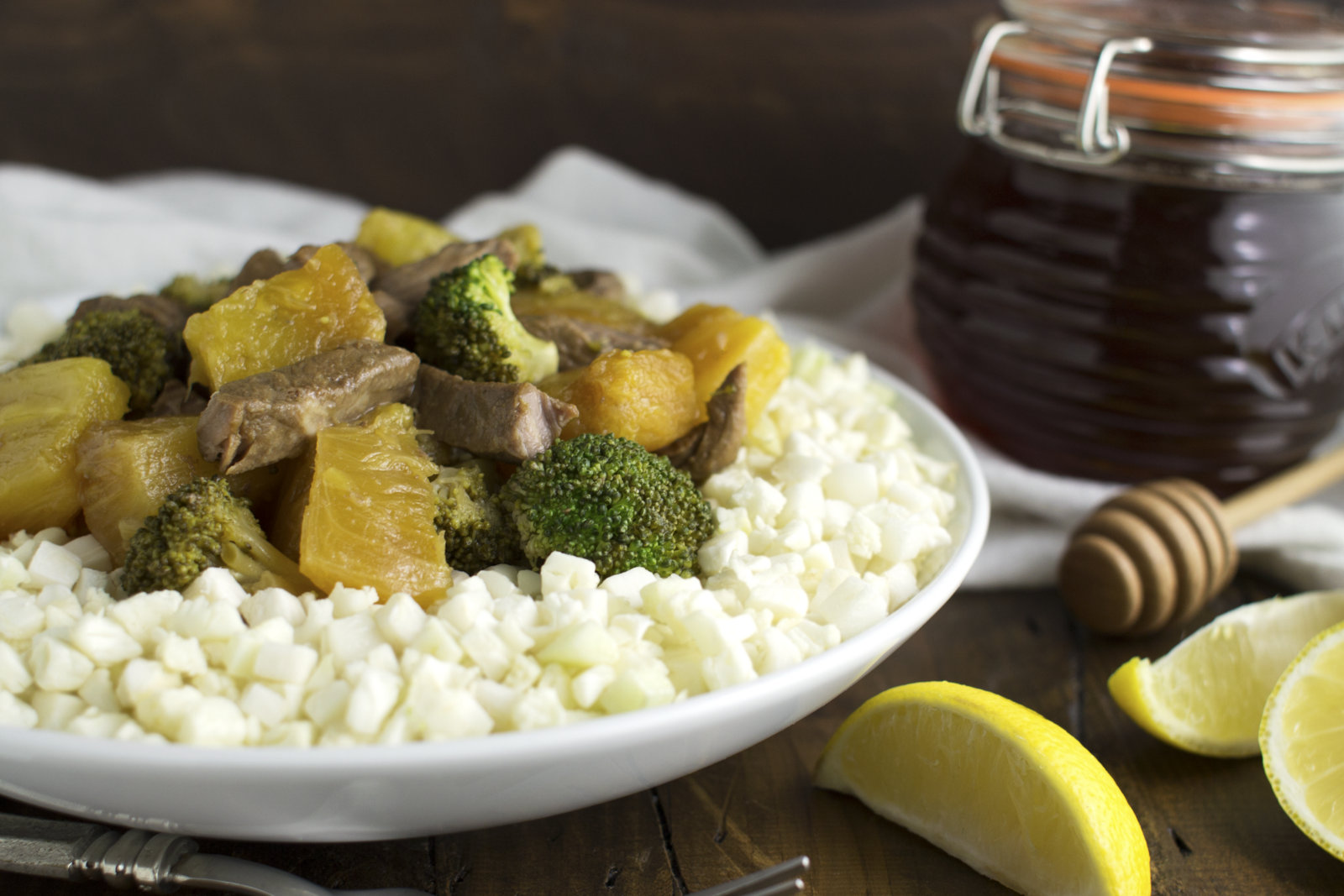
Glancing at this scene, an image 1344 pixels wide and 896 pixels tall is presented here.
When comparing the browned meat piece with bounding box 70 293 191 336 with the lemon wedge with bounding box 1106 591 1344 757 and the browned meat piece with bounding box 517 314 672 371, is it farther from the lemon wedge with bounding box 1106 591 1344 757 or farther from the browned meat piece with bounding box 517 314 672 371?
the lemon wedge with bounding box 1106 591 1344 757

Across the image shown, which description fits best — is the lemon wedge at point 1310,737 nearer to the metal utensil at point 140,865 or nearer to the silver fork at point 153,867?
the silver fork at point 153,867

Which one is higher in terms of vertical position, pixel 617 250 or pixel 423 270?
pixel 423 270

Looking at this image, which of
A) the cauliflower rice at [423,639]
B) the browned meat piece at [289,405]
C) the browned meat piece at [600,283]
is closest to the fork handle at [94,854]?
the cauliflower rice at [423,639]

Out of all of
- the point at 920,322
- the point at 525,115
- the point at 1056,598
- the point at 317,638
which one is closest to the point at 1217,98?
the point at 920,322

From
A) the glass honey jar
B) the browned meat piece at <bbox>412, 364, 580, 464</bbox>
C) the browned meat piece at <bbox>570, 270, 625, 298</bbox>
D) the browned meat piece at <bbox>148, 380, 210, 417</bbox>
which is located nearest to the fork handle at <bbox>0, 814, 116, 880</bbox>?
the browned meat piece at <bbox>148, 380, 210, 417</bbox>

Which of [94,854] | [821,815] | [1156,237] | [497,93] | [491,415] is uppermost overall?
[1156,237]

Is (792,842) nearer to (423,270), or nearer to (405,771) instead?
(405,771)

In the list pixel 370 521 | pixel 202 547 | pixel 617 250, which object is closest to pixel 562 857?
pixel 370 521
